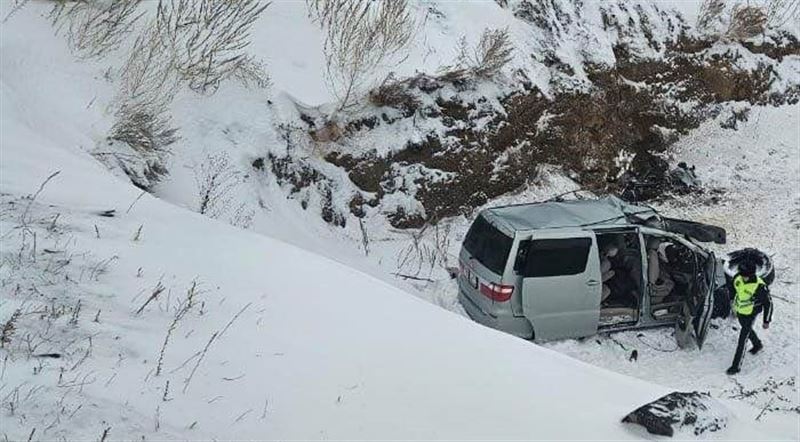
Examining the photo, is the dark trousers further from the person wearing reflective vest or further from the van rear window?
the van rear window

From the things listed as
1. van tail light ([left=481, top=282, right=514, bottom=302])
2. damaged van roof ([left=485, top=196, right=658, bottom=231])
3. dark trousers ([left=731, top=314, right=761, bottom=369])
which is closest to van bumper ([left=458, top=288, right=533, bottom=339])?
van tail light ([left=481, top=282, right=514, bottom=302])

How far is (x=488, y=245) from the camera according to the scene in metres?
8.66

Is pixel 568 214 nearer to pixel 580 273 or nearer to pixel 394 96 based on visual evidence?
pixel 580 273

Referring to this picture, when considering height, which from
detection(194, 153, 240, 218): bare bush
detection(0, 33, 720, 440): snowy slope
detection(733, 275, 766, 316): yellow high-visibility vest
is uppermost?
detection(0, 33, 720, 440): snowy slope

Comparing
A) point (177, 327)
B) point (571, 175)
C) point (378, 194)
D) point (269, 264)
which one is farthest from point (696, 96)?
point (177, 327)

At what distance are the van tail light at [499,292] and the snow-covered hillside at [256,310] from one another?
0.98 m

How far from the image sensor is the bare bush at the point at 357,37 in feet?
40.0

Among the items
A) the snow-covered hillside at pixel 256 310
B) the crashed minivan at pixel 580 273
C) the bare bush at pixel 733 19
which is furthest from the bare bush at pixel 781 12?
the crashed minivan at pixel 580 273

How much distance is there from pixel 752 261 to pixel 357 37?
22.0ft

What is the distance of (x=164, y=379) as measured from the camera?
4.21 meters

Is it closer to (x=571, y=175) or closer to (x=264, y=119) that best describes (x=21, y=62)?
(x=264, y=119)

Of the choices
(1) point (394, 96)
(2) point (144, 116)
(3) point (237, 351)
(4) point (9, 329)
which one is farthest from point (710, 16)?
(4) point (9, 329)

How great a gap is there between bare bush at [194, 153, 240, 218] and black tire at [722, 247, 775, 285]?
6418 mm

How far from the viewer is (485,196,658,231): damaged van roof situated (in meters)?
8.66
